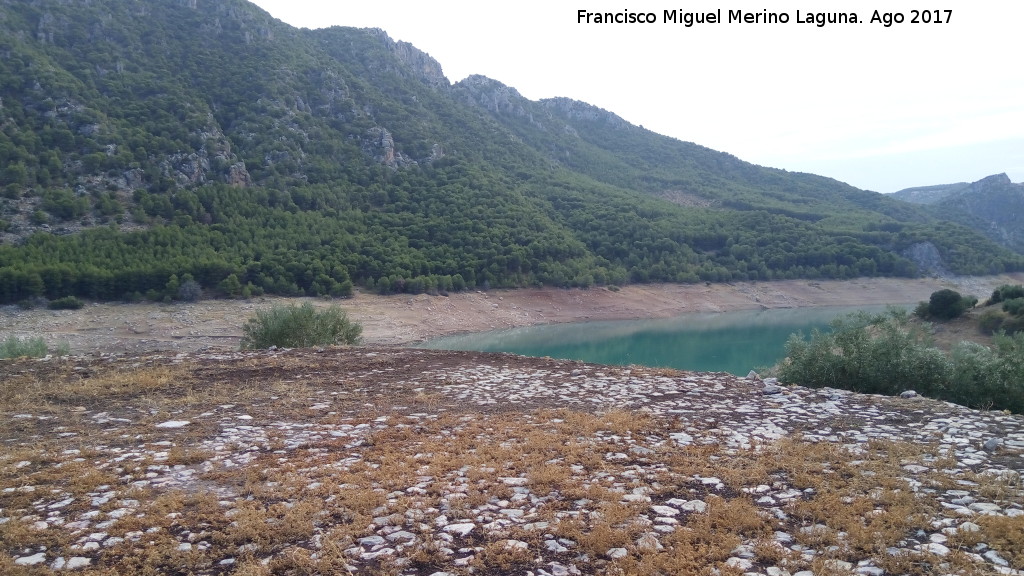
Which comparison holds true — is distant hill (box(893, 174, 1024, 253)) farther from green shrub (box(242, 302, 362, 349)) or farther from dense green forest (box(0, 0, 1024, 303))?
green shrub (box(242, 302, 362, 349))

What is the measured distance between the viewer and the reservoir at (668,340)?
3152cm

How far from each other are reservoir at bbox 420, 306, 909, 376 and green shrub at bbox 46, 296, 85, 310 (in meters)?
→ 20.7

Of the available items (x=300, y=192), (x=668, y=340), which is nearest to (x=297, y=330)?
(x=668, y=340)

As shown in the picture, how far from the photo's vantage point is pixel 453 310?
44.2m

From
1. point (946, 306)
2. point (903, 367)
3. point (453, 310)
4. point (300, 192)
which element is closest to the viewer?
point (903, 367)

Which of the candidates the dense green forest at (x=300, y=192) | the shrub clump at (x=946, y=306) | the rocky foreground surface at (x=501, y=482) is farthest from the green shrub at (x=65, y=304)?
the shrub clump at (x=946, y=306)

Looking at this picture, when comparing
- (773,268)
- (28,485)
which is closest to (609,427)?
(28,485)

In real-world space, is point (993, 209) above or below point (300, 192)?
below

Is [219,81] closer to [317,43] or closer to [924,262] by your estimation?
[317,43]

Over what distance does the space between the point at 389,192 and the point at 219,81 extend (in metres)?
21.9

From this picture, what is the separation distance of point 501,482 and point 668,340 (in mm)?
37082

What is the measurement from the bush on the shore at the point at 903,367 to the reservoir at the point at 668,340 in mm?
16898

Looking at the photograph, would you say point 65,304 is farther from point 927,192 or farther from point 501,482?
point 927,192

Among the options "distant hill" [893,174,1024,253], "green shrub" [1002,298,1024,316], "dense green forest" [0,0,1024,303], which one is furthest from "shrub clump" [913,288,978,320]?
"distant hill" [893,174,1024,253]
